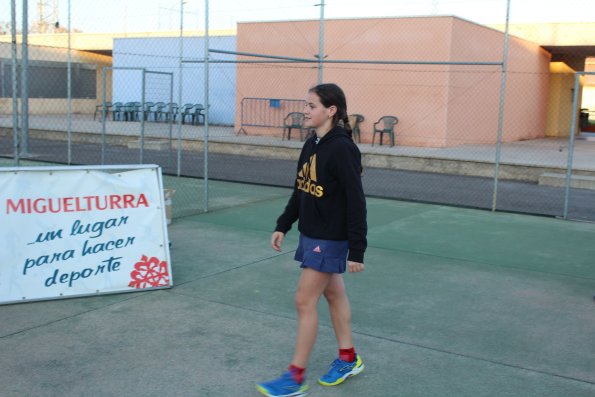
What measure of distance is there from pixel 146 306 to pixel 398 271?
8.22 ft

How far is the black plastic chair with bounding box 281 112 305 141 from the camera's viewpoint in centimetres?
1976

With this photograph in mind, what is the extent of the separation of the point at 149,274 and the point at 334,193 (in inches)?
98.0

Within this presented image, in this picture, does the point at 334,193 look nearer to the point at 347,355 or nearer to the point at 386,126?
the point at 347,355

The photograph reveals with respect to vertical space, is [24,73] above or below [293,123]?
above

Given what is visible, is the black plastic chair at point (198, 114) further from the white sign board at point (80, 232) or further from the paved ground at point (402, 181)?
the white sign board at point (80, 232)

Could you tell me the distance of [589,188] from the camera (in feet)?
43.3

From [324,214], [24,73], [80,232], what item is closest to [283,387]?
[324,214]

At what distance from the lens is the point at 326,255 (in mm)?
3789

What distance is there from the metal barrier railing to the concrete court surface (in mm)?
13644

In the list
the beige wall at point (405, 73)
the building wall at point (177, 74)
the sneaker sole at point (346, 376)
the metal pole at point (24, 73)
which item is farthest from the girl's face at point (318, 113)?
the building wall at point (177, 74)

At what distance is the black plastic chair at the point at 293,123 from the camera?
19.8 m

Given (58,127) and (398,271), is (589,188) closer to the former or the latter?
(398,271)

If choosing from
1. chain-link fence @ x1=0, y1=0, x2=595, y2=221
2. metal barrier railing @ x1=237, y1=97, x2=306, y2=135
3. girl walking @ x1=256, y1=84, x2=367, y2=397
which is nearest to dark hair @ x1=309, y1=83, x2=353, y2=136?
girl walking @ x1=256, y1=84, x2=367, y2=397

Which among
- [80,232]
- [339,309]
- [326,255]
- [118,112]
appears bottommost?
[339,309]
